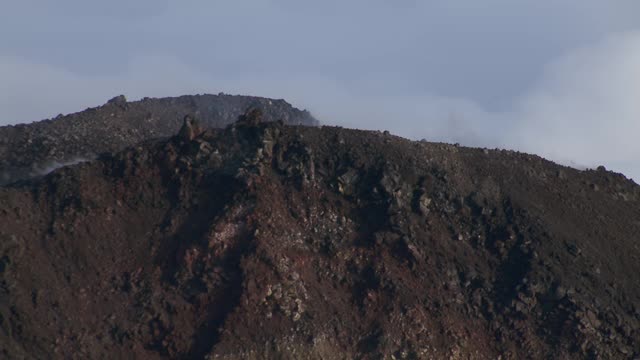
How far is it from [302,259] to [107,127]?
52.3 feet

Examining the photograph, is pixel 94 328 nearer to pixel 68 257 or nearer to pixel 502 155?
pixel 68 257

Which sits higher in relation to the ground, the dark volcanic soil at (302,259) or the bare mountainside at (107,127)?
the bare mountainside at (107,127)

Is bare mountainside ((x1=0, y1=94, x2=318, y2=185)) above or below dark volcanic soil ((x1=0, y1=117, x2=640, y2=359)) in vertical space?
above

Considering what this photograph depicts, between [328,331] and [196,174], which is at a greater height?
[196,174]

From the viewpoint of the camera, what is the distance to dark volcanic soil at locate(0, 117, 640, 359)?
77.4 ft

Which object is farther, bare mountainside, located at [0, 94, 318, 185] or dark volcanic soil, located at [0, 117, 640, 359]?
bare mountainside, located at [0, 94, 318, 185]

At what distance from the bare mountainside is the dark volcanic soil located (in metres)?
6.72

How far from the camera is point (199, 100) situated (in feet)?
161

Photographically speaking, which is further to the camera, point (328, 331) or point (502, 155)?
point (502, 155)

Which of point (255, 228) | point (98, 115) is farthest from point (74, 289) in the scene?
point (98, 115)

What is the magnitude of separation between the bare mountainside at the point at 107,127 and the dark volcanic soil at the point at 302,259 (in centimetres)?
672

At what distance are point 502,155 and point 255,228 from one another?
9259mm

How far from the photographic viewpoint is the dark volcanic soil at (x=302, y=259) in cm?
2359

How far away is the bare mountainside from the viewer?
33625 millimetres
